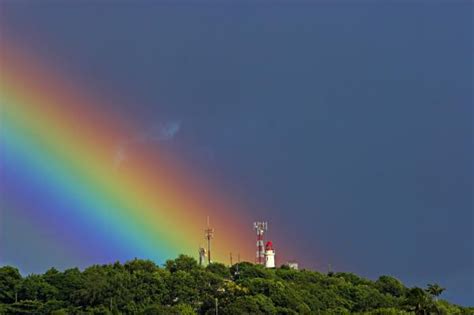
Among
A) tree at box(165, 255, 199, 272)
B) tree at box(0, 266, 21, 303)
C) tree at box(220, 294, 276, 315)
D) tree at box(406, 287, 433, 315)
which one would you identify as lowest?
tree at box(406, 287, 433, 315)

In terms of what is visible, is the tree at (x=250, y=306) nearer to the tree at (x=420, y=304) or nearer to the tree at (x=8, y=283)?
the tree at (x=420, y=304)

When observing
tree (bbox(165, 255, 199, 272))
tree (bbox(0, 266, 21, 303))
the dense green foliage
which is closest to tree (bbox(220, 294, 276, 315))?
the dense green foliage

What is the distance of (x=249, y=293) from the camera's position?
338 ft

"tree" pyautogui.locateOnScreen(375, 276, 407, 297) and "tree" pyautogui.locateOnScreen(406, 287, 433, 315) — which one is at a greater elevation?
"tree" pyautogui.locateOnScreen(375, 276, 407, 297)

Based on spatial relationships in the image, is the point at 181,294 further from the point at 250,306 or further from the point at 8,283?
the point at 8,283

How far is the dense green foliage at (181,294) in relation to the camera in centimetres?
9356

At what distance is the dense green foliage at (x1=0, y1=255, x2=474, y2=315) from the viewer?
9356 cm

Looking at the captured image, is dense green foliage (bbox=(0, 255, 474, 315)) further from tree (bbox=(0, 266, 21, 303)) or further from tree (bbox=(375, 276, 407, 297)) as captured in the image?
tree (bbox=(375, 276, 407, 297))

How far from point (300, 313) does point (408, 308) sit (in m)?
17.4

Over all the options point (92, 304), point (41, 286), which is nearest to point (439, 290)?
point (92, 304)

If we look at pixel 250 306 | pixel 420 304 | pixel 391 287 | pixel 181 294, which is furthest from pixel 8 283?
pixel 391 287

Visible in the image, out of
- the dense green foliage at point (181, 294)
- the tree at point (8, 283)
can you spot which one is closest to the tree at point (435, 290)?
the dense green foliage at point (181, 294)

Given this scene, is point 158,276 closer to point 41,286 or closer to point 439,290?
point 41,286

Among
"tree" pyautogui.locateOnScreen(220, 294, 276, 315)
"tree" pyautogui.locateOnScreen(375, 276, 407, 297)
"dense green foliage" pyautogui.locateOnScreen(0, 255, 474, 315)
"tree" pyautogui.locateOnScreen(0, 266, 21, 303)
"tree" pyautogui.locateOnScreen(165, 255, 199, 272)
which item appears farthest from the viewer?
"tree" pyautogui.locateOnScreen(375, 276, 407, 297)
